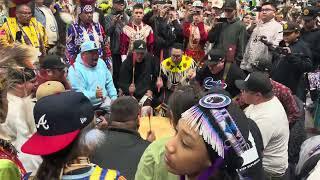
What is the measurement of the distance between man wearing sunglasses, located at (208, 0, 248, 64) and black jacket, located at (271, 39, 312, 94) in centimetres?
117

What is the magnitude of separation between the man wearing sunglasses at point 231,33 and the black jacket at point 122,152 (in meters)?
4.31

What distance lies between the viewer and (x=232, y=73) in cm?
602

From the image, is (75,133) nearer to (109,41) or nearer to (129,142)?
(129,142)

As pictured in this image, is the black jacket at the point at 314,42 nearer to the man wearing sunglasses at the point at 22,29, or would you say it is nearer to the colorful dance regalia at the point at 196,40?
the colorful dance regalia at the point at 196,40

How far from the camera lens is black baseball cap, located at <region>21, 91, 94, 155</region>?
192 cm

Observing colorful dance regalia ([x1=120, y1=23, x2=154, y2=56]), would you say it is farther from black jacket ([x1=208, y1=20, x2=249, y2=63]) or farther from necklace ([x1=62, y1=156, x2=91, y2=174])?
necklace ([x1=62, y1=156, x2=91, y2=174])

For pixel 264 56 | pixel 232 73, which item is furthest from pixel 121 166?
pixel 264 56

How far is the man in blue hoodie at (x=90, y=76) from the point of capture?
592 centimetres

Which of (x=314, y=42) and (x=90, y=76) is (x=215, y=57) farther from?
(x=314, y=42)

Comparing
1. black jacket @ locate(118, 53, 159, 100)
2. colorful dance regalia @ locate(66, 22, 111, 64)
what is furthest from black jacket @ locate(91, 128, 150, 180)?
colorful dance regalia @ locate(66, 22, 111, 64)

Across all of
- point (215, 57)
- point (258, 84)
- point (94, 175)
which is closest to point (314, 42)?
point (215, 57)

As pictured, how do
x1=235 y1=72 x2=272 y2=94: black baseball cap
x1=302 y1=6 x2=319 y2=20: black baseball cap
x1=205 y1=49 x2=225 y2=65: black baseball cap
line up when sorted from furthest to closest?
x1=302 y1=6 x2=319 y2=20: black baseball cap < x1=205 y1=49 x2=225 y2=65: black baseball cap < x1=235 y1=72 x2=272 y2=94: black baseball cap

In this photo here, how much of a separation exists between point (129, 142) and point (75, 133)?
162 centimetres

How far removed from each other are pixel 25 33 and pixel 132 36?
2.19m
